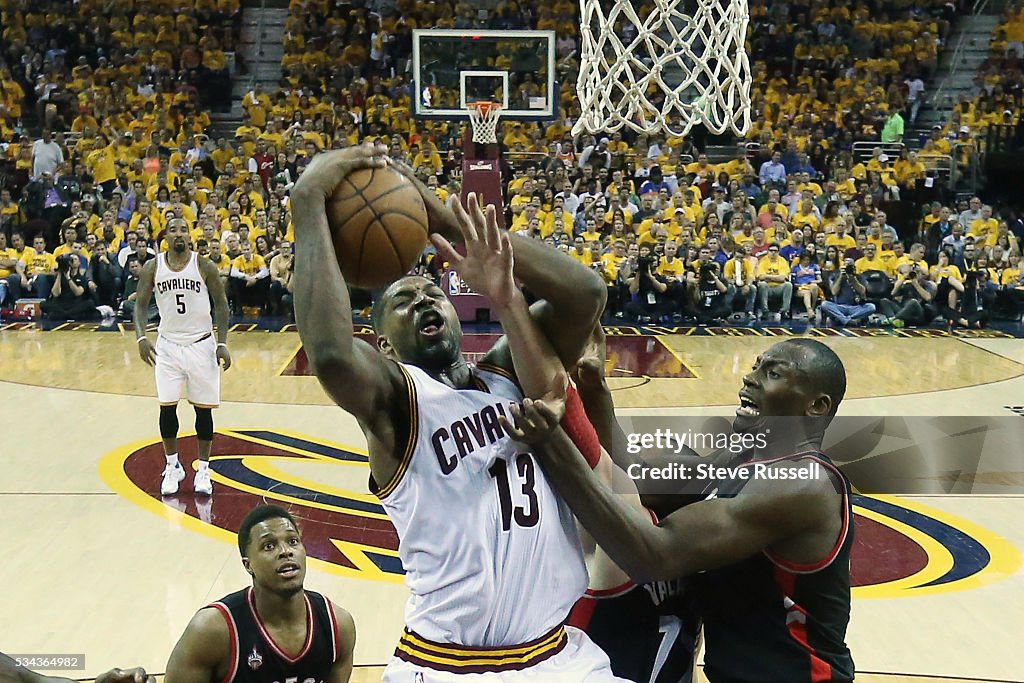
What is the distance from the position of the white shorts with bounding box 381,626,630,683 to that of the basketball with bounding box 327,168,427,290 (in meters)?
0.89

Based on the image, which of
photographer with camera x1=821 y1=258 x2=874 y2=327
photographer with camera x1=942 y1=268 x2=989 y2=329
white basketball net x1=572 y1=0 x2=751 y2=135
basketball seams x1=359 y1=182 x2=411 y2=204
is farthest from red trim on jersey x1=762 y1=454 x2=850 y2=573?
photographer with camera x1=942 y1=268 x2=989 y2=329

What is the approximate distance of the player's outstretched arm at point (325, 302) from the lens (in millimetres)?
2164

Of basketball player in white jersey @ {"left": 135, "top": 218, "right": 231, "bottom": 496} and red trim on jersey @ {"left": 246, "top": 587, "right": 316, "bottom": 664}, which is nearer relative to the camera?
red trim on jersey @ {"left": 246, "top": 587, "right": 316, "bottom": 664}

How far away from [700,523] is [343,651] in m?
1.54

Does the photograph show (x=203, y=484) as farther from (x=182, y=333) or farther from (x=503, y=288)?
(x=503, y=288)

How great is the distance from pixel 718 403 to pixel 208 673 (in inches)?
263

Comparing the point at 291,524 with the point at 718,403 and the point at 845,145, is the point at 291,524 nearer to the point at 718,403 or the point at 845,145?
the point at 718,403

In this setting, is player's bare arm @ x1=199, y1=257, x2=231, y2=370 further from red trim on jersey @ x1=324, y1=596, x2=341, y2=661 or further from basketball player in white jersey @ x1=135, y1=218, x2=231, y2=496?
red trim on jersey @ x1=324, y1=596, x2=341, y2=661

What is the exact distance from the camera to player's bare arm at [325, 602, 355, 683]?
3.48 meters

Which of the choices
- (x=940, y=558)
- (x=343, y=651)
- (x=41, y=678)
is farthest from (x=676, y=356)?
(x=41, y=678)

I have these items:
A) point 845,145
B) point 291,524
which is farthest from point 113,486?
point 845,145

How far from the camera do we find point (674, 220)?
48.8 feet

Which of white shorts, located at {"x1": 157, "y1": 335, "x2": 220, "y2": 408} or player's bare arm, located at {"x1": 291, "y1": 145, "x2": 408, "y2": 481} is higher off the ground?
player's bare arm, located at {"x1": 291, "y1": 145, "x2": 408, "y2": 481}

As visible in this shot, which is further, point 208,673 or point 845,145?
point 845,145
